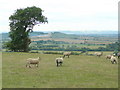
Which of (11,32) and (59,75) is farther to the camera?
(11,32)

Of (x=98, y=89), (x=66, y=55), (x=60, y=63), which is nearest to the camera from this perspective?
(x=98, y=89)

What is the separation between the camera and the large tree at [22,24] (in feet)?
209

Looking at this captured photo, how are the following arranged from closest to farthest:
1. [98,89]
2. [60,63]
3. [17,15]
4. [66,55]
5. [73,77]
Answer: [98,89] < [73,77] < [60,63] < [66,55] < [17,15]

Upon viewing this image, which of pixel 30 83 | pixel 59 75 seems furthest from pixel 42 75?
pixel 30 83

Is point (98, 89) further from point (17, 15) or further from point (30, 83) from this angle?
point (17, 15)

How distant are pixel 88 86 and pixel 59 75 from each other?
4820 mm

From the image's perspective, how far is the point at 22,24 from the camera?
64562 mm

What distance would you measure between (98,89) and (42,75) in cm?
645

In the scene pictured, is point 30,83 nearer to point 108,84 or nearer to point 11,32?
point 108,84

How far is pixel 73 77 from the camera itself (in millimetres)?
20734

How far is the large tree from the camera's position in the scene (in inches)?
2512

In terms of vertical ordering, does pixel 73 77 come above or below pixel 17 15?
below

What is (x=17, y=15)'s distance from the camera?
63.8m

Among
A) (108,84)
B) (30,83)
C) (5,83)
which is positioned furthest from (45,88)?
(108,84)
